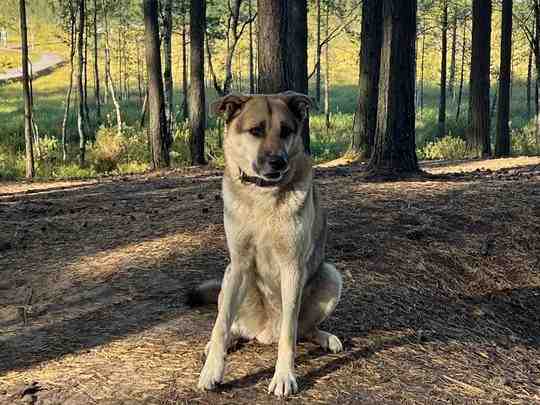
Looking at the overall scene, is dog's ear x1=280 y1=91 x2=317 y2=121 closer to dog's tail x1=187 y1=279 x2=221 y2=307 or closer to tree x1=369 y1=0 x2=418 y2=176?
dog's tail x1=187 y1=279 x2=221 y2=307

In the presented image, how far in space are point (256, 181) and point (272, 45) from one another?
20.2ft

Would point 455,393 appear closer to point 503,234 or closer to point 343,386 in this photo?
point 343,386

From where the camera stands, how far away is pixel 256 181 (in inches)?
154

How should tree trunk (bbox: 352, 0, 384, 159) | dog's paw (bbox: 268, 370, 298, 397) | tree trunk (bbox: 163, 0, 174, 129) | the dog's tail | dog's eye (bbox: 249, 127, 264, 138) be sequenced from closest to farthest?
dog's paw (bbox: 268, 370, 298, 397) < dog's eye (bbox: 249, 127, 264, 138) < the dog's tail < tree trunk (bbox: 352, 0, 384, 159) < tree trunk (bbox: 163, 0, 174, 129)

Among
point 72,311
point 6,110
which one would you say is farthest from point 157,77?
point 6,110

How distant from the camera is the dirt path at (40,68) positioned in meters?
66.1

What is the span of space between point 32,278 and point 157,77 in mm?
11004

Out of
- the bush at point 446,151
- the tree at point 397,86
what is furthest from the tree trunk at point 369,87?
the bush at point 446,151

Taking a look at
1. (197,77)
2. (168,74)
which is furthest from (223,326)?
(168,74)

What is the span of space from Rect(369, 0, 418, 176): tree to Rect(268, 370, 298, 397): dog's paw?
6.77m

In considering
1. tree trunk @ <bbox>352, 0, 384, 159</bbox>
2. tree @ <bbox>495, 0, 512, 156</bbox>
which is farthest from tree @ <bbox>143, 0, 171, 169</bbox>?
tree @ <bbox>495, 0, 512, 156</bbox>

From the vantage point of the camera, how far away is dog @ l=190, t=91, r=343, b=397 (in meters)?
3.77

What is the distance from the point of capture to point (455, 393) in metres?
3.97

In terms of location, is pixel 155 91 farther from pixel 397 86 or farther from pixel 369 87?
pixel 397 86
